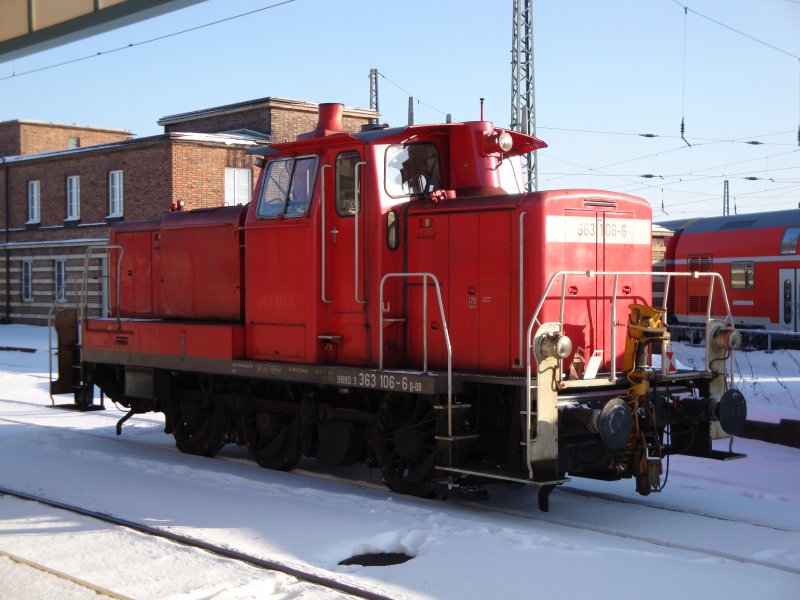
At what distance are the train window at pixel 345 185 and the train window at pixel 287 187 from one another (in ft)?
1.00

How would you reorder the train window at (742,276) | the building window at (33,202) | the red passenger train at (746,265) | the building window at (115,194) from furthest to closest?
the building window at (33,202) → the building window at (115,194) → the train window at (742,276) → the red passenger train at (746,265)

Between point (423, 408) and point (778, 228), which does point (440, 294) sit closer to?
point (423, 408)

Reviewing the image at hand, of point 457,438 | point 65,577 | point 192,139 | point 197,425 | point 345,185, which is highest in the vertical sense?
point 192,139

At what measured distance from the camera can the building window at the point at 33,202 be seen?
3591 cm

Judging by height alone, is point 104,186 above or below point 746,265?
above

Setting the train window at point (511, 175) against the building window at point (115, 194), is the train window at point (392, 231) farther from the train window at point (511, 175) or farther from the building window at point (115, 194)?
the building window at point (115, 194)

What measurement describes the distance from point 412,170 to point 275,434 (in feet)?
10.5

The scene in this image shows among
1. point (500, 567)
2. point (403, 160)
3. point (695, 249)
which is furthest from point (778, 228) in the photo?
point (500, 567)

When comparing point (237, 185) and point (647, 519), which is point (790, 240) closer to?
point (237, 185)

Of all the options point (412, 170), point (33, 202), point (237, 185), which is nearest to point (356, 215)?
point (412, 170)

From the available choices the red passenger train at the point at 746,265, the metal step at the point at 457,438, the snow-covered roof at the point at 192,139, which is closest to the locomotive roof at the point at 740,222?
the red passenger train at the point at 746,265

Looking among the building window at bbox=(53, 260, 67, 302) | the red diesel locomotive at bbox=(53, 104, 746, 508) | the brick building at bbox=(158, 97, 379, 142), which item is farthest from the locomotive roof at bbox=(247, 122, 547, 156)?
the building window at bbox=(53, 260, 67, 302)

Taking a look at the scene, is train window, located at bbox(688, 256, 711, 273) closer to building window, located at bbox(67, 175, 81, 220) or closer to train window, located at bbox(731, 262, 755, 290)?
train window, located at bbox(731, 262, 755, 290)

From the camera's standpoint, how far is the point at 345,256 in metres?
8.74
